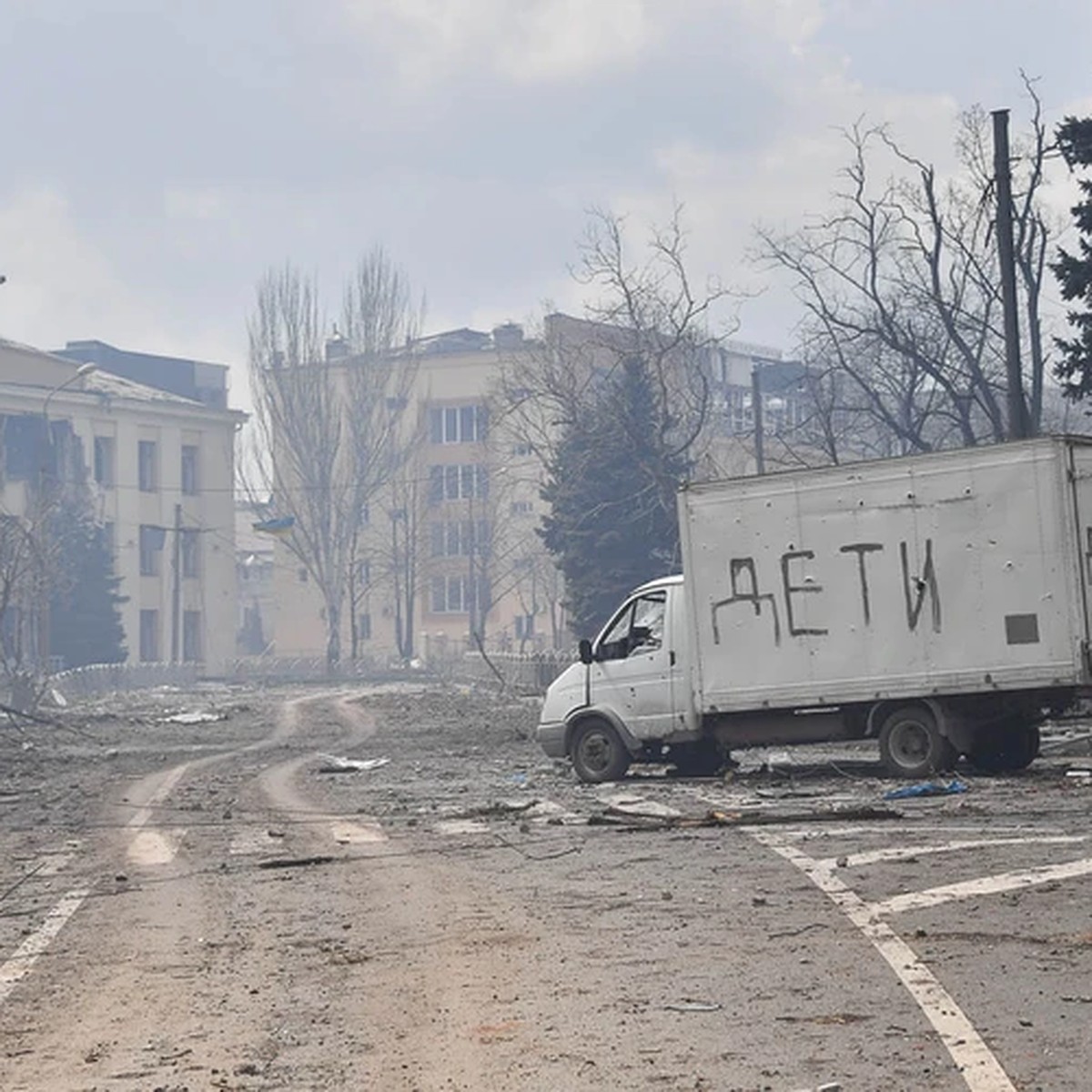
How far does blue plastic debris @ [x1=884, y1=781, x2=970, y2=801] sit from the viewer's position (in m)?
19.9

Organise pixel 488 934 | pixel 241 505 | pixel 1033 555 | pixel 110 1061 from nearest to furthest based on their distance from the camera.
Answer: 1. pixel 110 1061
2. pixel 488 934
3. pixel 1033 555
4. pixel 241 505

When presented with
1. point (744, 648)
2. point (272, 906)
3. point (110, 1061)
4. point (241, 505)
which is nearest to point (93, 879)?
point (272, 906)

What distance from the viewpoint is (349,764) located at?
29.6 metres

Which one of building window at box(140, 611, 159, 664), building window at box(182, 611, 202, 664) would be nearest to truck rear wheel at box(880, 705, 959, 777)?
building window at box(140, 611, 159, 664)

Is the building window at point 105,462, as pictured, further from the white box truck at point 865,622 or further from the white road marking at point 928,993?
the white road marking at point 928,993

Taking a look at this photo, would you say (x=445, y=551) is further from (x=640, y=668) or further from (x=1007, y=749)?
(x=1007, y=749)

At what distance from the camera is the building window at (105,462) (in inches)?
3915

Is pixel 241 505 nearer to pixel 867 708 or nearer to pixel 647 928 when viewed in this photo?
pixel 867 708

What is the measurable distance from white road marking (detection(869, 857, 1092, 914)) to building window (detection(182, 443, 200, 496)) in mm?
93757

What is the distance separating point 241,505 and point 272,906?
A: 98.6 meters

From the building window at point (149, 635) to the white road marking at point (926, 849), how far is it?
89.5 m

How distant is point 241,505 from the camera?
362ft

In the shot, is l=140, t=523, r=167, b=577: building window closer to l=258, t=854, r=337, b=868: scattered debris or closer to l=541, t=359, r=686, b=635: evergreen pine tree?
l=541, t=359, r=686, b=635: evergreen pine tree

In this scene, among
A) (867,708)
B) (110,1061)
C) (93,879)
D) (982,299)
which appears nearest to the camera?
(110,1061)
